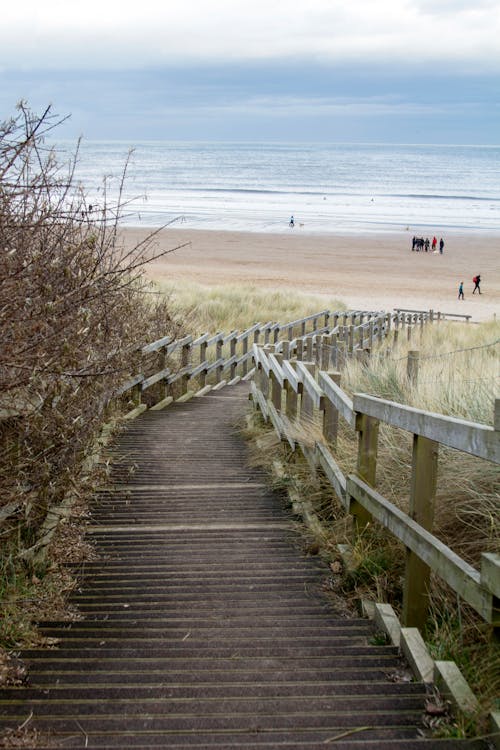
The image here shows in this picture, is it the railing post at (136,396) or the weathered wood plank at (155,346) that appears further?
the railing post at (136,396)

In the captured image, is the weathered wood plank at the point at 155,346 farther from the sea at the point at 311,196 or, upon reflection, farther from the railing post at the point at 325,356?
the sea at the point at 311,196

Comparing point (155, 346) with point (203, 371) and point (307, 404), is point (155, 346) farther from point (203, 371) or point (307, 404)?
point (307, 404)

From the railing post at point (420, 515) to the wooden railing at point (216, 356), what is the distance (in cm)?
708

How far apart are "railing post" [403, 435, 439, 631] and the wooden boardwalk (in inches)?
11.0

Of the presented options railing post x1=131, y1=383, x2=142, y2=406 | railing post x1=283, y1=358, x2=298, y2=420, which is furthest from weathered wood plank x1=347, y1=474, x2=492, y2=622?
railing post x1=131, y1=383, x2=142, y2=406

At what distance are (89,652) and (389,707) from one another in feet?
4.66

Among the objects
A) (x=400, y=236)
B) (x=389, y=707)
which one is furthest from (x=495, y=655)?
(x=400, y=236)

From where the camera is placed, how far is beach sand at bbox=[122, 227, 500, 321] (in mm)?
A: 35188

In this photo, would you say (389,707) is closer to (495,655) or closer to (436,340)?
(495,655)

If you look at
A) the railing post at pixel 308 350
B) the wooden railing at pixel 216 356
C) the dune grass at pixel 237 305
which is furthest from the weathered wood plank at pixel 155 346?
the dune grass at pixel 237 305

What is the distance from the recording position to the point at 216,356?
58.0 feet

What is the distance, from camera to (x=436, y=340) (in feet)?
56.4

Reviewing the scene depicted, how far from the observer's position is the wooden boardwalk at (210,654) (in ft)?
9.79

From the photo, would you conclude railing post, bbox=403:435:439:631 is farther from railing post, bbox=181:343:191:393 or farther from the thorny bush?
railing post, bbox=181:343:191:393
